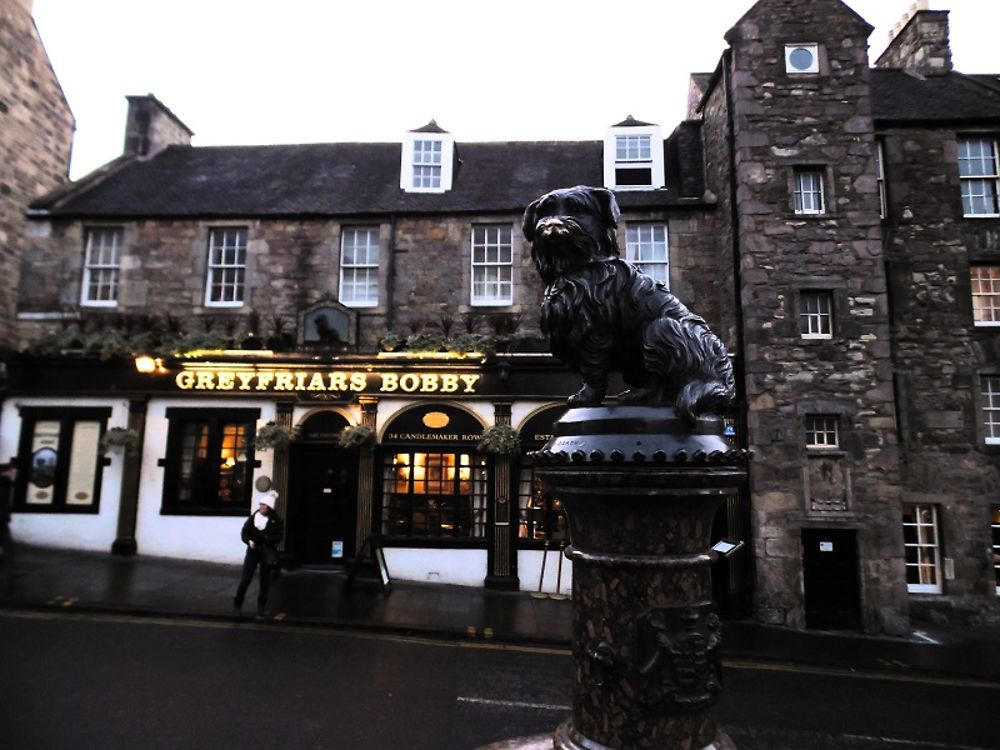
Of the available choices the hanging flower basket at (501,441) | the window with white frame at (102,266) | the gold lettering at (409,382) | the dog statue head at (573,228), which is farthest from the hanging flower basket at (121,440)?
the dog statue head at (573,228)

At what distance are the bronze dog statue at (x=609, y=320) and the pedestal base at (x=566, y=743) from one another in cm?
138

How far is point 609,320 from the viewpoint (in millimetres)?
2646

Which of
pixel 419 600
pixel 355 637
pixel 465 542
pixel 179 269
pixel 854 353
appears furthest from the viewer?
pixel 179 269

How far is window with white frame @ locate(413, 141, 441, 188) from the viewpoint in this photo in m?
14.4

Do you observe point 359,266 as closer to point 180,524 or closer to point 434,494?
point 434,494

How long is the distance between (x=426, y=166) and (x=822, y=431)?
34.6 ft

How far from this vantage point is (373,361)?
12.3m

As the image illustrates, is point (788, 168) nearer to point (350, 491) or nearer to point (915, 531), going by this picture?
point (915, 531)

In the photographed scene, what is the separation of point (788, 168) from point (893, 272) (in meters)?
3.51

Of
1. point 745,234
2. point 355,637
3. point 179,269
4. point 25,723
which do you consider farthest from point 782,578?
point 179,269

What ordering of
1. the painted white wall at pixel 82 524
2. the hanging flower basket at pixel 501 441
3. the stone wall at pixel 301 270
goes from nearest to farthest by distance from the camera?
the hanging flower basket at pixel 501 441
the painted white wall at pixel 82 524
the stone wall at pixel 301 270

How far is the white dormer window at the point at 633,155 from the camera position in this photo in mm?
13977

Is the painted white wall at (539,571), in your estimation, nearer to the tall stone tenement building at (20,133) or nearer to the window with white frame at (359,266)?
the window with white frame at (359,266)

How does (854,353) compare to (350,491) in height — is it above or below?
above
